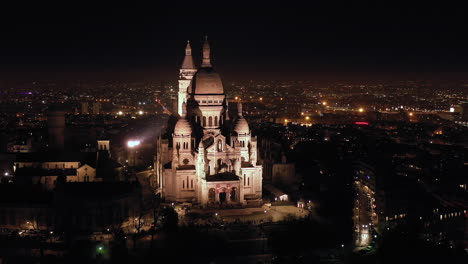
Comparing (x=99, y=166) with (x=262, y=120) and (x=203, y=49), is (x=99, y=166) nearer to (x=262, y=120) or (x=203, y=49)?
(x=203, y=49)

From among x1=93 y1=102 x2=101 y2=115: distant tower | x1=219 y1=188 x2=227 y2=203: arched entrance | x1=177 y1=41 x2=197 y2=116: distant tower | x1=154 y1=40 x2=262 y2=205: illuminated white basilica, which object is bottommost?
x1=219 y1=188 x2=227 y2=203: arched entrance

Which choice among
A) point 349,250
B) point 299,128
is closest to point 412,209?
point 349,250

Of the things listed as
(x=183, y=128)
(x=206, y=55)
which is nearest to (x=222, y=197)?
(x=183, y=128)

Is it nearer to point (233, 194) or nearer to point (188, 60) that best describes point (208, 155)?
point (233, 194)

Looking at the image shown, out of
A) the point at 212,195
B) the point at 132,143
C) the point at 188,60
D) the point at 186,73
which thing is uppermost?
the point at 188,60

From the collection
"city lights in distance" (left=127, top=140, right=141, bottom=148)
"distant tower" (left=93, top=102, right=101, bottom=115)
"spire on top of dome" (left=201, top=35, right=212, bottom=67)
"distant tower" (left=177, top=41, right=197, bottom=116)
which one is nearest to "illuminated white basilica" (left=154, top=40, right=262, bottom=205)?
"spire on top of dome" (left=201, top=35, right=212, bottom=67)

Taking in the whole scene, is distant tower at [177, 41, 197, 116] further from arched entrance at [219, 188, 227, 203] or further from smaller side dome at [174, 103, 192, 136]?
arched entrance at [219, 188, 227, 203]

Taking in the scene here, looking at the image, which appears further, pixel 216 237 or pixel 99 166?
pixel 99 166

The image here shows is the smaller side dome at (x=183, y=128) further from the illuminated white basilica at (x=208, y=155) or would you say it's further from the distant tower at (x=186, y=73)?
the distant tower at (x=186, y=73)
